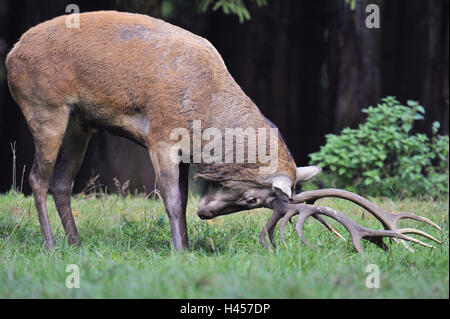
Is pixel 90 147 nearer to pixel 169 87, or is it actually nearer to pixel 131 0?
pixel 131 0

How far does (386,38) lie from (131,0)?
6396mm

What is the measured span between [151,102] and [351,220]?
1.88 meters

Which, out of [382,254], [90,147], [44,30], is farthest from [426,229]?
[90,147]

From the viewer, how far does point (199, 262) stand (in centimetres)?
511

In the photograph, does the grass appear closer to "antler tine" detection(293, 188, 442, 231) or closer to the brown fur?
"antler tine" detection(293, 188, 442, 231)

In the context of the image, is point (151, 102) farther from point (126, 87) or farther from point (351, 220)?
point (351, 220)

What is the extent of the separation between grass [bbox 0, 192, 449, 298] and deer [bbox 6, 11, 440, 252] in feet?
1.08

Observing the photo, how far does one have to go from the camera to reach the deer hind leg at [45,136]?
6078mm

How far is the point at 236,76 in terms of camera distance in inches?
551

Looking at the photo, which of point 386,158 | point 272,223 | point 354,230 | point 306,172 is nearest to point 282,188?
point 272,223

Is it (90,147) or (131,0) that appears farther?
(90,147)

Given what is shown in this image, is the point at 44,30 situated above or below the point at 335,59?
above

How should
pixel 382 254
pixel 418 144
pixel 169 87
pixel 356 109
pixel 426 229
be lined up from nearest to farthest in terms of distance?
pixel 382 254, pixel 169 87, pixel 426 229, pixel 418 144, pixel 356 109

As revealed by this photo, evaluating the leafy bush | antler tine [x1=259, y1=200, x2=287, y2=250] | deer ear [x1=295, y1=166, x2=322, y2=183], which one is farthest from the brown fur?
the leafy bush
